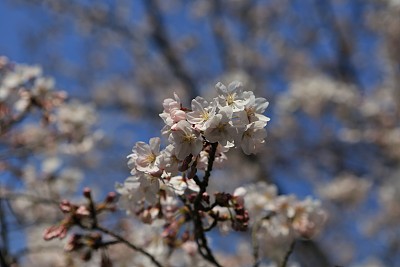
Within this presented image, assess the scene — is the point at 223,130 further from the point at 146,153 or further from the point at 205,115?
the point at 146,153

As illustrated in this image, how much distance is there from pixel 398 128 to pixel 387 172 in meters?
0.79

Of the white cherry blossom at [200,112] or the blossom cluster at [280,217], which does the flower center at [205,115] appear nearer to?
the white cherry blossom at [200,112]

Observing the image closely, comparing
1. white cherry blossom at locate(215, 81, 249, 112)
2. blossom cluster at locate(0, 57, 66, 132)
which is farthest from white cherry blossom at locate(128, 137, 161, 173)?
blossom cluster at locate(0, 57, 66, 132)

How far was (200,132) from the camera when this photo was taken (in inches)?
54.1

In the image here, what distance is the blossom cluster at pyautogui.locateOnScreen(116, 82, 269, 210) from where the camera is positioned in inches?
53.7

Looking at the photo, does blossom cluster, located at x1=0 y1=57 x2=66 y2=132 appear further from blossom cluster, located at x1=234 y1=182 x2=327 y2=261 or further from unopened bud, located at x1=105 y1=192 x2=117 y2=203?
blossom cluster, located at x1=234 y1=182 x2=327 y2=261

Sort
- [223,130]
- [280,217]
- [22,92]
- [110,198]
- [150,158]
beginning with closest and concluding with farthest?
[223,130]
[150,158]
[110,198]
[280,217]
[22,92]

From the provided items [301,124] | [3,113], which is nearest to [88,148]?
[3,113]

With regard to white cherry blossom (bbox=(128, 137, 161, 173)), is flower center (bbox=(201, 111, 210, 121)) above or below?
above

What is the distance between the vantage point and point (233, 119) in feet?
4.55

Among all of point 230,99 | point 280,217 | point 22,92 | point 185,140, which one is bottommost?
point 185,140

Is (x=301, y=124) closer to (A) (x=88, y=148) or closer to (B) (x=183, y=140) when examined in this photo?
(A) (x=88, y=148)

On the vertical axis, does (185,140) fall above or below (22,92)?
below

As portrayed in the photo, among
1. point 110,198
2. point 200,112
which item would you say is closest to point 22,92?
point 110,198
